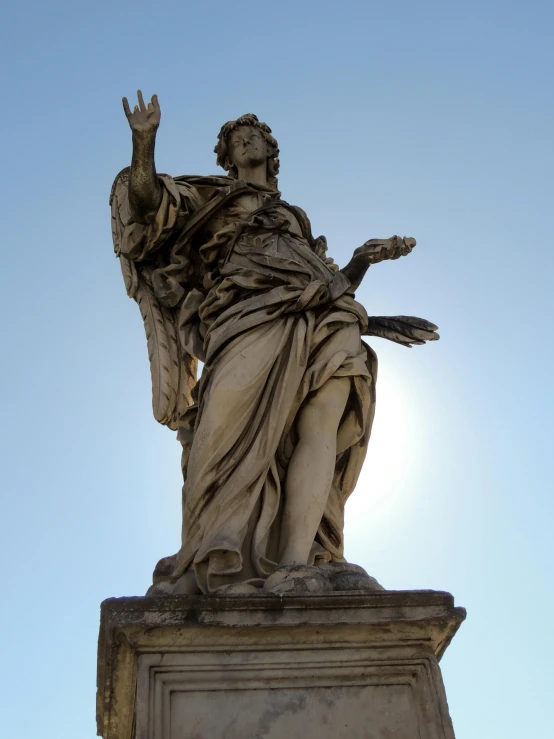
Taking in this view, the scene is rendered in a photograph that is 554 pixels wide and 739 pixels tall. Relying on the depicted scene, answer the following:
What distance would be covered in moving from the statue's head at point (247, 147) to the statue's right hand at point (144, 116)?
4.23 ft

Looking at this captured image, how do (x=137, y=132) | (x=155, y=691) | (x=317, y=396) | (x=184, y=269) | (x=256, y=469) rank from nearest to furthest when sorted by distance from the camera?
(x=155, y=691) < (x=256, y=469) < (x=317, y=396) < (x=137, y=132) < (x=184, y=269)

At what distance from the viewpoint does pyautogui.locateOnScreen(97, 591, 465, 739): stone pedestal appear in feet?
15.4

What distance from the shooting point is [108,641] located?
16.0 feet

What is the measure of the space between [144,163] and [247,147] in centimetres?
133

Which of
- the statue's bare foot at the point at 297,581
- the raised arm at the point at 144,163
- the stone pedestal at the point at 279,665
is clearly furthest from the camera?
the raised arm at the point at 144,163

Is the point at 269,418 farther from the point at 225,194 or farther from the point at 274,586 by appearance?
→ the point at 225,194

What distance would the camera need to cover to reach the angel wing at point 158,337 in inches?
263

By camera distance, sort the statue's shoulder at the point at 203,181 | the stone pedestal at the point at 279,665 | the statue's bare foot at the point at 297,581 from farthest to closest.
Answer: the statue's shoulder at the point at 203,181 → the statue's bare foot at the point at 297,581 → the stone pedestal at the point at 279,665

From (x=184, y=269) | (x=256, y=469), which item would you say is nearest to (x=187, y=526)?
(x=256, y=469)

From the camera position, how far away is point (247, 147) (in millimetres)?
8047


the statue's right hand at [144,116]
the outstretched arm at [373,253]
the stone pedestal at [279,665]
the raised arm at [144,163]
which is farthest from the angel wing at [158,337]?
the stone pedestal at [279,665]

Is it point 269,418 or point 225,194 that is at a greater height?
point 225,194

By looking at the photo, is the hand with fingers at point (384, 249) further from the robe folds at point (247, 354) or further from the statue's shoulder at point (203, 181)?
the statue's shoulder at point (203, 181)

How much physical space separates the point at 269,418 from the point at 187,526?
759 mm
